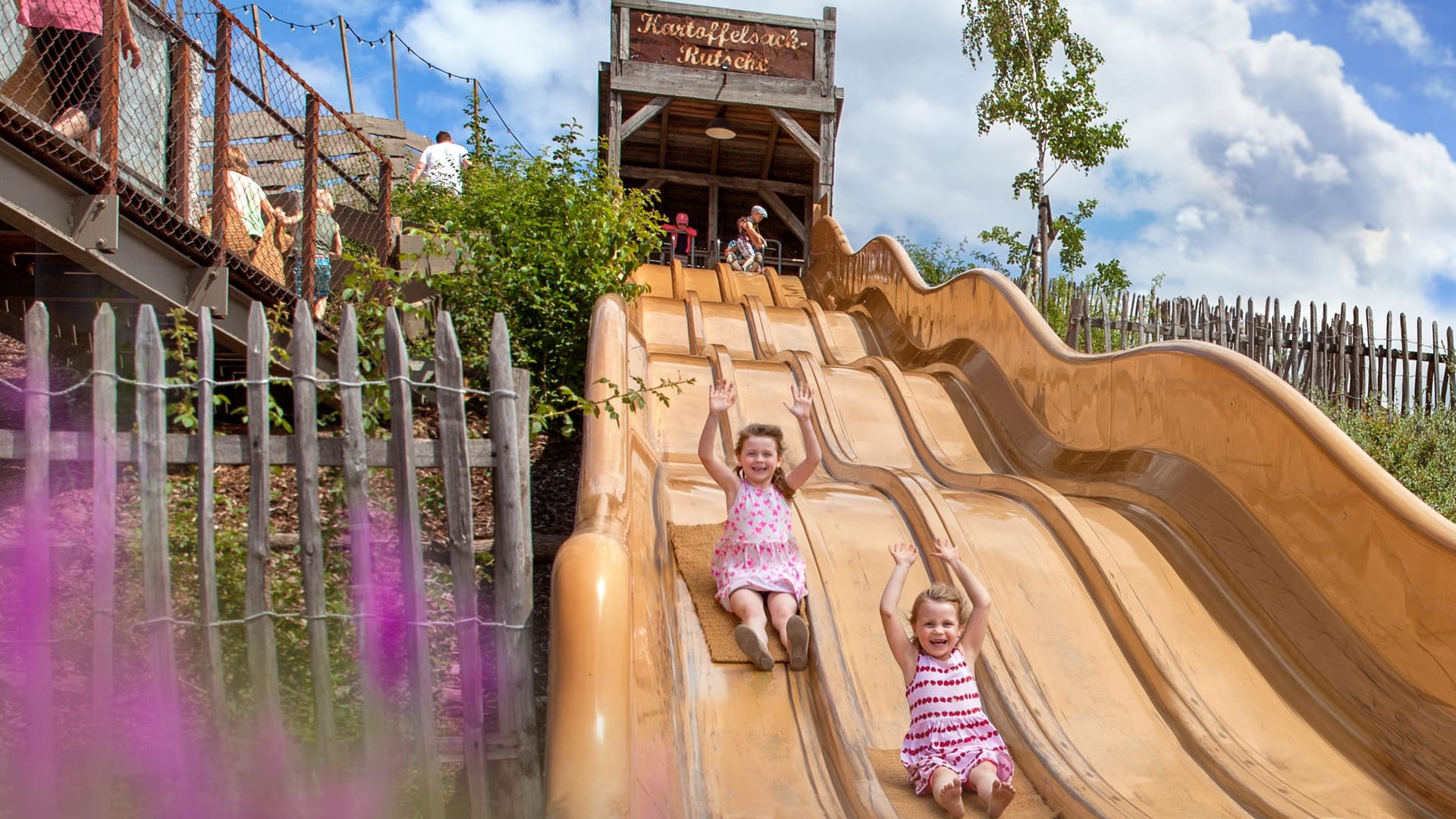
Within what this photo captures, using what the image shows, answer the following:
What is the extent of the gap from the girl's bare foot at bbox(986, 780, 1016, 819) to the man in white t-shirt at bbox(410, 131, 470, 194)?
1178 centimetres

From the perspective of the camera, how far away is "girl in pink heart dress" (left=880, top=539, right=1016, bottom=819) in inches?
131

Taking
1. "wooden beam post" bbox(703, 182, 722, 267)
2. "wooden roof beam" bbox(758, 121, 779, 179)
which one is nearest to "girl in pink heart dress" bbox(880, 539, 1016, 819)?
"wooden roof beam" bbox(758, 121, 779, 179)

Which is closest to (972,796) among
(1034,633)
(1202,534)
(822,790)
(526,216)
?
(822,790)

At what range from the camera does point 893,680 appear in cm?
405

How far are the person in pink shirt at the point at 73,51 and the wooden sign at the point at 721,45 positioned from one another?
35.9 ft

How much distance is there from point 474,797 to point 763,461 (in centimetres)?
159

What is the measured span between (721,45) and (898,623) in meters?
13.6

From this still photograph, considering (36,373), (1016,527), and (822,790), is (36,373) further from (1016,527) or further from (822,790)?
(1016,527)

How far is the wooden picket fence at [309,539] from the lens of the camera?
3.74 meters

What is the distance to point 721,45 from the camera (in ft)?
52.3

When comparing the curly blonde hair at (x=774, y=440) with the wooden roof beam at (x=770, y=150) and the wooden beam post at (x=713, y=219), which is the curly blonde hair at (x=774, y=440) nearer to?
the wooden roof beam at (x=770, y=150)

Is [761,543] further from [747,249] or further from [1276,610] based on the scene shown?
[747,249]

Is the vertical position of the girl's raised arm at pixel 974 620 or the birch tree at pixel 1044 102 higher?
the birch tree at pixel 1044 102

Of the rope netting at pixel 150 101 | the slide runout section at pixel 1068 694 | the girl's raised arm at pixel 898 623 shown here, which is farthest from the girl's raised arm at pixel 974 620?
the rope netting at pixel 150 101
